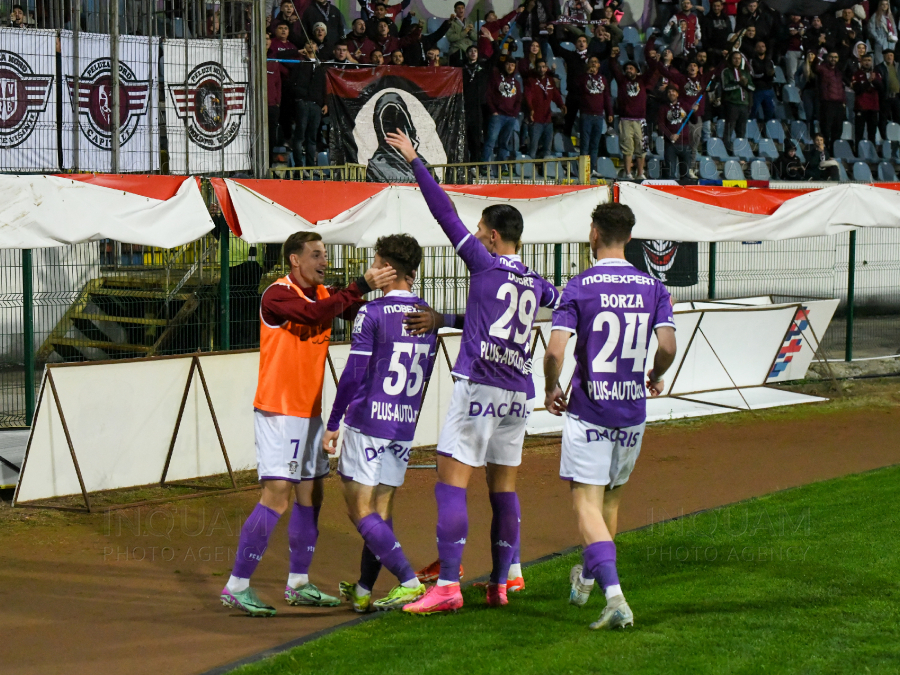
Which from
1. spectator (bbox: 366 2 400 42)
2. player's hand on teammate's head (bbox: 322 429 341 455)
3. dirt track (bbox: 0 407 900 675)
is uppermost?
spectator (bbox: 366 2 400 42)

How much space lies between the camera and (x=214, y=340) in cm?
1210

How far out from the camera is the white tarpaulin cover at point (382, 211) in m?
9.70

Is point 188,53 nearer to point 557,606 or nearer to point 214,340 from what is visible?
point 214,340

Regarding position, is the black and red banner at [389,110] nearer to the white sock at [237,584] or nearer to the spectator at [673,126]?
the spectator at [673,126]

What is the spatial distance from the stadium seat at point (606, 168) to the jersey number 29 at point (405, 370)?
16.7m

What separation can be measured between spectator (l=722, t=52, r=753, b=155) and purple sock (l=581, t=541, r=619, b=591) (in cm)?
2049

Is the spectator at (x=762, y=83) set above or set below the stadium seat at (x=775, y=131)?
above

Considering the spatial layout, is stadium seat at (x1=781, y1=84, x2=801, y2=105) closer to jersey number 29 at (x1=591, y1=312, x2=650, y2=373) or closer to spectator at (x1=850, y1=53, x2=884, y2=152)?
spectator at (x1=850, y1=53, x2=884, y2=152)

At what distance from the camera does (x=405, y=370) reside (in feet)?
18.2

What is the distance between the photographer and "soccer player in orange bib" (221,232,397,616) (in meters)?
5.65

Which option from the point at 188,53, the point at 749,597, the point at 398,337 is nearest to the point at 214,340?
the point at 188,53

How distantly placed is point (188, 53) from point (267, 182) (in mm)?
2955

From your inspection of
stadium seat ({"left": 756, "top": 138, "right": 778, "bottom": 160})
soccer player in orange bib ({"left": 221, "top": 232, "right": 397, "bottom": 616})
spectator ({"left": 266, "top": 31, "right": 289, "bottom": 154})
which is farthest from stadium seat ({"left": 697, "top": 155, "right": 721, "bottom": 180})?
soccer player in orange bib ({"left": 221, "top": 232, "right": 397, "bottom": 616})

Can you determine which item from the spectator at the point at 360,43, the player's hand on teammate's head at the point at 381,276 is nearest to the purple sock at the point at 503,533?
the player's hand on teammate's head at the point at 381,276
